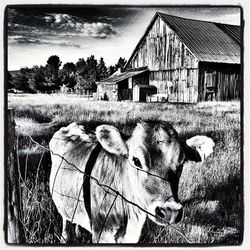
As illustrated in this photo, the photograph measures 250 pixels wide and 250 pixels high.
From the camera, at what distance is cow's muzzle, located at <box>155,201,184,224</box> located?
303 centimetres

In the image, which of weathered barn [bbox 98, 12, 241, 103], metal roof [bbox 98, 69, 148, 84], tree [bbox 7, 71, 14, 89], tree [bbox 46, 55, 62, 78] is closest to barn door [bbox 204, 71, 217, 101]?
weathered barn [bbox 98, 12, 241, 103]

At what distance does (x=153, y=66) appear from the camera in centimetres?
331

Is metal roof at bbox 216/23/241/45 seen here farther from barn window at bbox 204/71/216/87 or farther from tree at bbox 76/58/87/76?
tree at bbox 76/58/87/76

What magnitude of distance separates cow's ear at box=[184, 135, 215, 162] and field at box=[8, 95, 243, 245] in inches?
1.5

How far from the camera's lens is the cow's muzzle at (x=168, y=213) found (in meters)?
3.03

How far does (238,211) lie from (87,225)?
1.09 m

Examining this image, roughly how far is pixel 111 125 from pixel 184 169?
0.61 m

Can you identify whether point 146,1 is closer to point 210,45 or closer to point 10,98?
point 210,45

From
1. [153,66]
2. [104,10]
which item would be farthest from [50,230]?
[104,10]

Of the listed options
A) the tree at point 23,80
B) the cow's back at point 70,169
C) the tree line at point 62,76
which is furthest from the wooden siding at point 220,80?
the tree at point 23,80

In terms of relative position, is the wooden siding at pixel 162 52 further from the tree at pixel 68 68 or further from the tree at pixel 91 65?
the tree at pixel 68 68

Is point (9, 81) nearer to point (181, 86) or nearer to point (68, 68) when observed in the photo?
point (68, 68)

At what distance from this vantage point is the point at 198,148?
318cm

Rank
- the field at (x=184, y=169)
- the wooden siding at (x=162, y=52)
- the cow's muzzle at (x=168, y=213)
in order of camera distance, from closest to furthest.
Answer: the cow's muzzle at (x=168, y=213) < the field at (x=184, y=169) < the wooden siding at (x=162, y=52)
